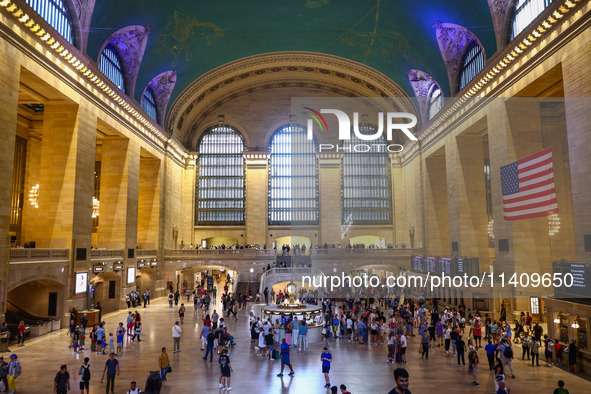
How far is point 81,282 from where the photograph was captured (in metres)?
19.5

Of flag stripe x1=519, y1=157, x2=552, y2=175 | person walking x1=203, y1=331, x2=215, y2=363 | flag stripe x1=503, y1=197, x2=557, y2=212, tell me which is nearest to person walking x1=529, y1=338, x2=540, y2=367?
flag stripe x1=503, y1=197, x2=557, y2=212

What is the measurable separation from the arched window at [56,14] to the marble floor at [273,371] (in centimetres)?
1262

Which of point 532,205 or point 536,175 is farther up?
point 536,175

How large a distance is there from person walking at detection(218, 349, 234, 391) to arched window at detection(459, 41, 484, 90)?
18.9 m

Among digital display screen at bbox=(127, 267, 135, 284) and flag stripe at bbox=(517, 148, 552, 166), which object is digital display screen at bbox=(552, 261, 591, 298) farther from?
digital display screen at bbox=(127, 267, 135, 284)

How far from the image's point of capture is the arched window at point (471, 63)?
21938 mm

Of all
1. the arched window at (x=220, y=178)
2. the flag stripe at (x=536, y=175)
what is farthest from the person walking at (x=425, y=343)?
the arched window at (x=220, y=178)

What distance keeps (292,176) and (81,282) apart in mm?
22213

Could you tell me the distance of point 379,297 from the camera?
1075 inches

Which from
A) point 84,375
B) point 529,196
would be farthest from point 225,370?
point 529,196

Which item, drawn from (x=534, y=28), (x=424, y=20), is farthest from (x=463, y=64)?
(x=534, y=28)

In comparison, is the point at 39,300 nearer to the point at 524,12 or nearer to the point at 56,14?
the point at 56,14

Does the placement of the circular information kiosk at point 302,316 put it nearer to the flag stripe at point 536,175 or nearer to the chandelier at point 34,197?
the flag stripe at point 536,175

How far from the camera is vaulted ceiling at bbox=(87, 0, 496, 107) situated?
21.1 metres
